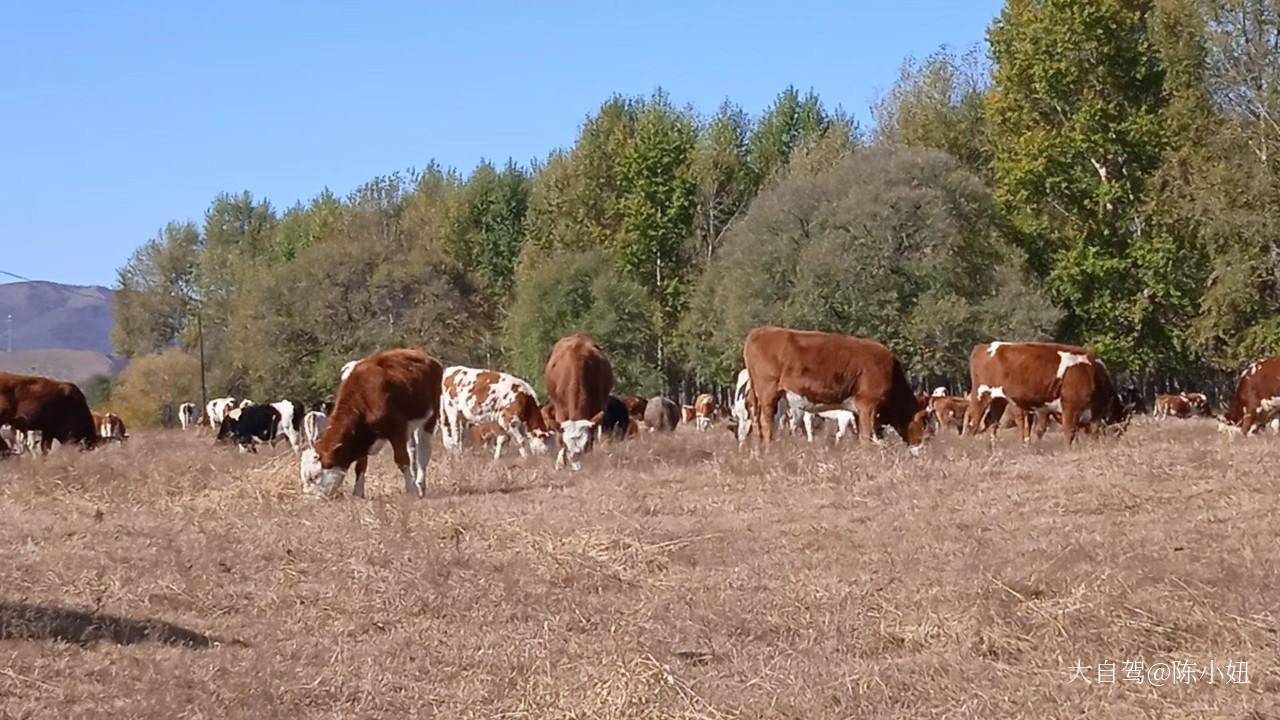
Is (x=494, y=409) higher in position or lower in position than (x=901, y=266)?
lower

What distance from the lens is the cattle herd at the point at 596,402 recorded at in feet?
57.7

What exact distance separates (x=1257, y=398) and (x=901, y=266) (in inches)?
909

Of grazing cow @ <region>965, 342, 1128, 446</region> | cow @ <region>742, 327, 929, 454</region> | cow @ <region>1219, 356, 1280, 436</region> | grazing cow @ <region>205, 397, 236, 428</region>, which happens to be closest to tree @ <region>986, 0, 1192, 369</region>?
cow @ <region>1219, 356, 1280, 436</region>

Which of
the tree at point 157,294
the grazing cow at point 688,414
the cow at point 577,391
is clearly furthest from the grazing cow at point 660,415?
the tree at point 157,294

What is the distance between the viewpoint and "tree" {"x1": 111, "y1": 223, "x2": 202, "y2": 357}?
327 feet

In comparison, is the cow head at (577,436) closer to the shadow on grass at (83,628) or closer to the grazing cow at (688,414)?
the shadow on grass at (83,628)

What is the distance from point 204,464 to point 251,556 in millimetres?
8654

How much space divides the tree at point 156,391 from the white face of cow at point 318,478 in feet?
227

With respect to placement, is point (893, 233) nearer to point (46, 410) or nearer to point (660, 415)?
point (660, 415)

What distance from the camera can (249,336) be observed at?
7300 cm

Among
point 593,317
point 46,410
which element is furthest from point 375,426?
point 593,317

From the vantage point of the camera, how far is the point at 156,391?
3307 inches

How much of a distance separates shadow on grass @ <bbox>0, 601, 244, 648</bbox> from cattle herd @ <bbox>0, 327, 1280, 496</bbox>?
663 cm

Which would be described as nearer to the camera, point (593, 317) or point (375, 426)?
point (375, 426)
